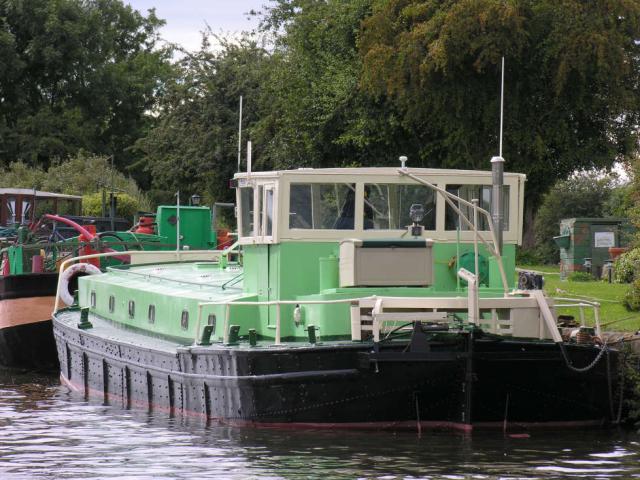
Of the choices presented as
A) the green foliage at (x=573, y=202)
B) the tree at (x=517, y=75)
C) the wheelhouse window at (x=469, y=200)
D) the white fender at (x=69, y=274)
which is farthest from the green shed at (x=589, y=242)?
the wheelhouse window at (x=469, y=200)

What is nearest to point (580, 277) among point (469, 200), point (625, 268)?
point (625, 268)

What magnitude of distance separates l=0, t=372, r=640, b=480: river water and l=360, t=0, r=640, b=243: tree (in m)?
22.6

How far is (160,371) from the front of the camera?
60.9ft

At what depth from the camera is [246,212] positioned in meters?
18.4

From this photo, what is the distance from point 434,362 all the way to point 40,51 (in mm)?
61509

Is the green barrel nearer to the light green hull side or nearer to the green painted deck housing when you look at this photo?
the light green hull side

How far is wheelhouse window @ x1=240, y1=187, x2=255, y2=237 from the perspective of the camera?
59.8 ft

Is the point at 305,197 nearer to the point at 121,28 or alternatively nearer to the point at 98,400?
the point at 98,400

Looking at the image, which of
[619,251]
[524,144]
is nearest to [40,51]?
[524,144]

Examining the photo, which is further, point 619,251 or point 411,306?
point 619,251

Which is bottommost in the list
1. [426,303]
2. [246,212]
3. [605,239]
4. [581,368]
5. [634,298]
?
[581,368]

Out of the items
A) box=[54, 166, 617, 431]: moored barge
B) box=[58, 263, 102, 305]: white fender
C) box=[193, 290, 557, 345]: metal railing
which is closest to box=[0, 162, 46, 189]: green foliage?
box=[58, 263, 102, 305]: white fender

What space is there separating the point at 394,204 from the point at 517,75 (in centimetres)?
2344

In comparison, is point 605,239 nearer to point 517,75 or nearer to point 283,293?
point 517,75
